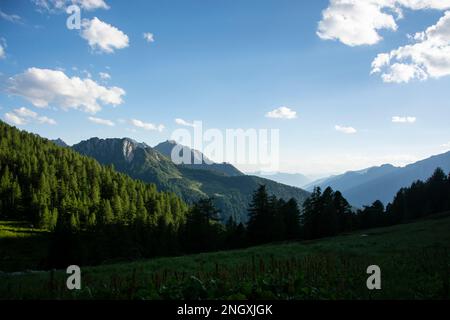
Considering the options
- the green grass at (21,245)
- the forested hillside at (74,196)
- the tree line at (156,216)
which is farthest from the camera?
the forested hillside at (74,196)

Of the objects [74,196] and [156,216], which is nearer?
[156,216]

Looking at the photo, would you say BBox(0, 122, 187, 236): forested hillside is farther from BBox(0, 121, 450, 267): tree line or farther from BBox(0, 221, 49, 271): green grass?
BBox(0, 221, 49, 271): green grass

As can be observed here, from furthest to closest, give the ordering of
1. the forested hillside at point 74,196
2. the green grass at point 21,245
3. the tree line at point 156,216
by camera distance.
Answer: the forested hillside at point 74,196 → the green grass at point 21,245 → the tree line at point 156,216

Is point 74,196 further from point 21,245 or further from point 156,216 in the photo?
point 156,216

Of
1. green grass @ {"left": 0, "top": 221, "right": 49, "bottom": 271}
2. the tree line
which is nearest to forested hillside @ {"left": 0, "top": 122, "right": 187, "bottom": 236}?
the tree line

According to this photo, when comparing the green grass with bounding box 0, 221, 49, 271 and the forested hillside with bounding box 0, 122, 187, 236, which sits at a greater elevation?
the forested hillside with bounding box 0, 122, 187, 236

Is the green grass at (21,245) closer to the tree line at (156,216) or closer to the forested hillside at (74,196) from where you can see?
the forested hillside at (74,196)

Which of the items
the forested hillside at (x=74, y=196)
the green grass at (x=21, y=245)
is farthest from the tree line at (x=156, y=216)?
the green grass at (x=21, y=245)

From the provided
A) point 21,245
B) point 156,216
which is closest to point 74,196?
point 21,245

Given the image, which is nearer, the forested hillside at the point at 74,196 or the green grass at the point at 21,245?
the green grass at the point at 21,245

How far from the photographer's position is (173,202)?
132m
